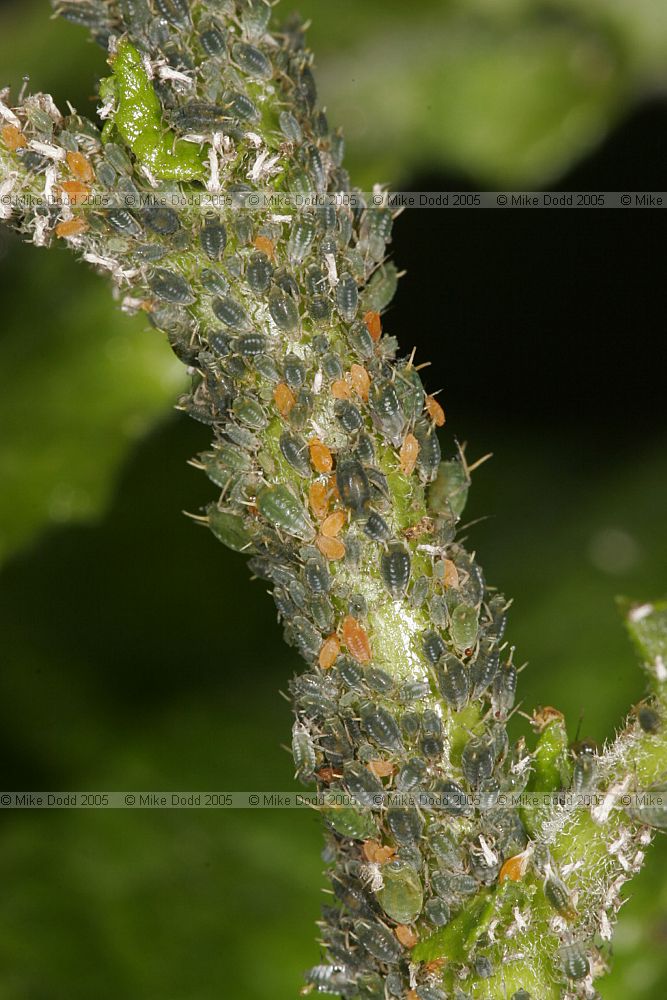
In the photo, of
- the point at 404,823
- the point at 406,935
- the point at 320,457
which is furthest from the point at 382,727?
the point at 320,457

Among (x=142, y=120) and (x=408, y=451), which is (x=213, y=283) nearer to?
(x=142, y=120)

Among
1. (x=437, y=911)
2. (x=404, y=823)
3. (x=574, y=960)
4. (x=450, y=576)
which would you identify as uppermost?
(x=450, y=576)

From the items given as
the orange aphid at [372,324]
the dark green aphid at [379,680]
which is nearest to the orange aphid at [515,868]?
the dark green aphid at [379,680]

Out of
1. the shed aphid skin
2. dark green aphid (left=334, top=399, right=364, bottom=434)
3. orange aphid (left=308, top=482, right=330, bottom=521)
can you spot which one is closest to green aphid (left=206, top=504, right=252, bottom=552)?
the shed aphid skin

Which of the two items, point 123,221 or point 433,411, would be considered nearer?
point 123,221

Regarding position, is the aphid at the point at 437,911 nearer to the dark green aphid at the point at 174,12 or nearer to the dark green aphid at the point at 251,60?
the dark green aphid at the point at 251,60

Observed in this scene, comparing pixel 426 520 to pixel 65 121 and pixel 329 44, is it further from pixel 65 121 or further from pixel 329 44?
pixel 329 44

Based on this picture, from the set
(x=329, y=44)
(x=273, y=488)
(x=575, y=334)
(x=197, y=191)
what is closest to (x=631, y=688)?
(x=575, y=334)
